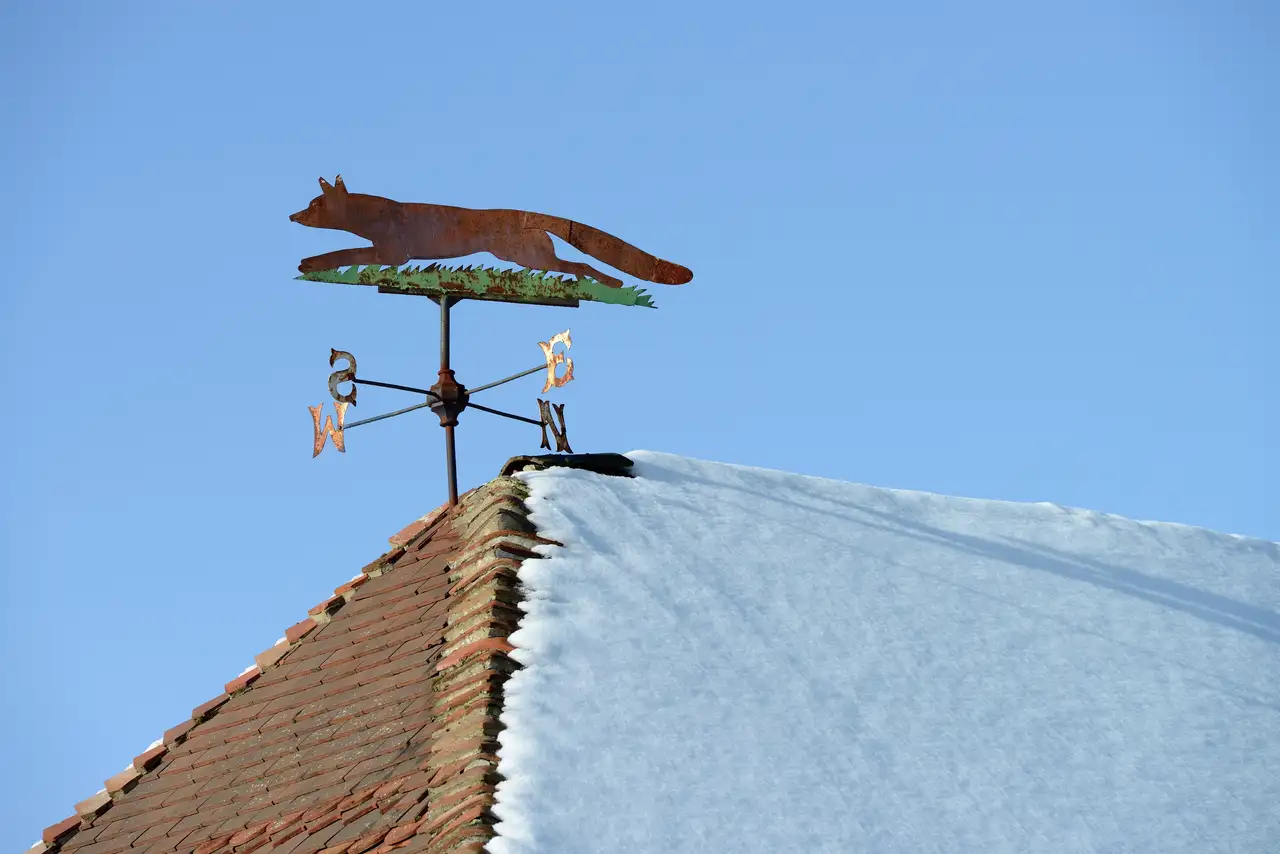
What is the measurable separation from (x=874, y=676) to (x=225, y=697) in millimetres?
3214

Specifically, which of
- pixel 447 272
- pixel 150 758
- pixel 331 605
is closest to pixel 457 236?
pixel 447 272

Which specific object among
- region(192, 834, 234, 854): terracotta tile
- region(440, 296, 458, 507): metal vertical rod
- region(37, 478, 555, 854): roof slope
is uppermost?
region(440, 296, 458, 507): metal vertical rod

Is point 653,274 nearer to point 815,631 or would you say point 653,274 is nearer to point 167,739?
point 815,631

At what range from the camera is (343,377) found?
8.57m

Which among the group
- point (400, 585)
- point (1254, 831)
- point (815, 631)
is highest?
point (400, 585)

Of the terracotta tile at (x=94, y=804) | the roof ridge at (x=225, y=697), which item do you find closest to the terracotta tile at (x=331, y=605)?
the roof ridge at (x=225, y=697)

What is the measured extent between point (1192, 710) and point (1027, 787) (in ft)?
4.35

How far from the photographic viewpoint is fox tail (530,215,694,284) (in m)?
9.15

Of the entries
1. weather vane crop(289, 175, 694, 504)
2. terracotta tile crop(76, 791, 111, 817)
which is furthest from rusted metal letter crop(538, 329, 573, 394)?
terracotta tile crop(76, 791, 111, 817)

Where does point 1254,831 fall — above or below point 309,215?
below

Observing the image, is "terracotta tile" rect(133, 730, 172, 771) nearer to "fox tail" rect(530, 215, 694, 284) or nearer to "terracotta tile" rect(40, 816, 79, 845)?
"terracotta tile" rect(40, 816, 79, 845)

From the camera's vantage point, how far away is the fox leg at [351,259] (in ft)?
27.6

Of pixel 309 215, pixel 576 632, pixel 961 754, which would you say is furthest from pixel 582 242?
pixel 961 754

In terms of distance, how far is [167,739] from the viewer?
849 centimetres
